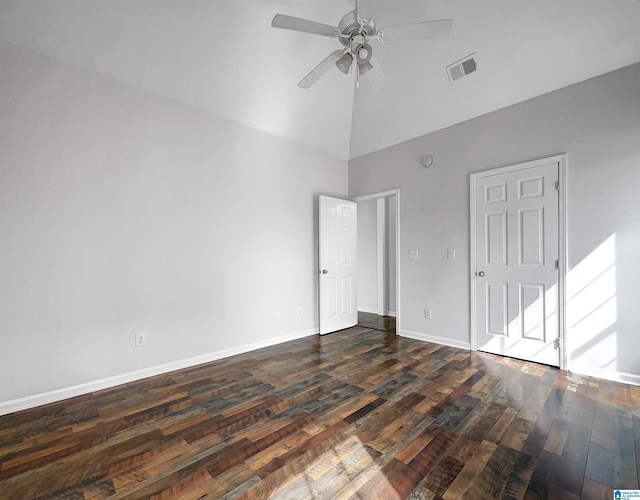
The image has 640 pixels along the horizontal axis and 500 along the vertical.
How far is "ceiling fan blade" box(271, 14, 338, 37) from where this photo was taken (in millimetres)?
1979

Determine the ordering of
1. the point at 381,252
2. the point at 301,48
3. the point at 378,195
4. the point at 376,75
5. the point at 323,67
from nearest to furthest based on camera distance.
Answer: the point at 323,67 < the point at 376,75 < the point at 301,48 < the point at 378,195 < the point at 381,252

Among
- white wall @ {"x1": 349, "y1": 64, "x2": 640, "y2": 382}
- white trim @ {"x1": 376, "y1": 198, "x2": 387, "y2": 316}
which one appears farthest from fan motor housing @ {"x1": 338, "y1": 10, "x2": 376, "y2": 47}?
white trim @ {"x1": 376, "y1": 198, "x2": 387, "y2": 316}

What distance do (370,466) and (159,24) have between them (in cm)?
364

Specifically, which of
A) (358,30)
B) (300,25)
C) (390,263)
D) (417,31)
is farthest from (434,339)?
(300,25)

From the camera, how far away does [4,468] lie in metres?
1.61

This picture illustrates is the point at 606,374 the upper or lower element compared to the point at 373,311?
upper

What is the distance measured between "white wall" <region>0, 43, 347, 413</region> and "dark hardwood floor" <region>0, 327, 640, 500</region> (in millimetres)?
456

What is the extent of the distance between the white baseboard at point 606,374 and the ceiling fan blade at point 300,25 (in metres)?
3.73

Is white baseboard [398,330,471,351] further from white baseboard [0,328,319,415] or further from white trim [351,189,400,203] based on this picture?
white trim [351,189,400,203]

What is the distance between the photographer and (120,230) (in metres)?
2.72

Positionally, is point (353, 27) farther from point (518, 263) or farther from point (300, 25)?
point (518, 263)

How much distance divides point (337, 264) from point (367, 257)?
5.59 ft

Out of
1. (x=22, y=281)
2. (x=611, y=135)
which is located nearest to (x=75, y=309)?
(x=22, y=281)
